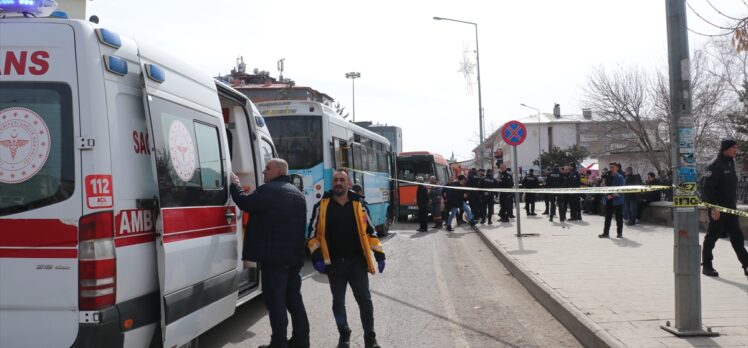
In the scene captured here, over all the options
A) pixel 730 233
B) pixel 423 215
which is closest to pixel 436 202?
pixel 423 215

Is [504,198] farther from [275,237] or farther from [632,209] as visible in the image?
[275,237]

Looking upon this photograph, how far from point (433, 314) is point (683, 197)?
311 centimetres

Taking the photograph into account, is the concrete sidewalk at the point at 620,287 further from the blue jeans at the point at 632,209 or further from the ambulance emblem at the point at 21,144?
the ambulance emblem at the point at 21,144

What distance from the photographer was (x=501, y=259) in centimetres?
1199

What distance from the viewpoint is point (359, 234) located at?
575cm

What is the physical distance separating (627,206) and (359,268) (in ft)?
47.9

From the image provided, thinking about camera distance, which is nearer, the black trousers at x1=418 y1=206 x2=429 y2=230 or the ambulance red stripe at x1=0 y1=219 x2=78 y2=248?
the ambulance red stripe at x1=0 y1=219 x2=78 y2=248

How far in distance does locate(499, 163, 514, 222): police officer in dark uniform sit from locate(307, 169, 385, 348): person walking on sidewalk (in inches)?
560

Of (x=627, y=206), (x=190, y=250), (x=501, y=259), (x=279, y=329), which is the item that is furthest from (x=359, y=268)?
(x=627, y=206)

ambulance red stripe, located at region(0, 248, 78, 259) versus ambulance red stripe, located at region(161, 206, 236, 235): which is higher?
ambulance red stripe, located at region(161, 206, 236, 235)

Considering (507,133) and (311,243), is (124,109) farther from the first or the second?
(507,133)

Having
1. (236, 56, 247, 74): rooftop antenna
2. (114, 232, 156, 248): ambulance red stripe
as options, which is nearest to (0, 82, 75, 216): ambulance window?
(114, 232, 156, 248): ambulance red stripe

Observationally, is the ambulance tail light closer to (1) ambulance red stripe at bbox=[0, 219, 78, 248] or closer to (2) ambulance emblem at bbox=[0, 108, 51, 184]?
(1) ambulance red stripe at bbox=[0, 219, 78, 248]

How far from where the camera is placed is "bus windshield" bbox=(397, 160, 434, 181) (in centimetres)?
2672
